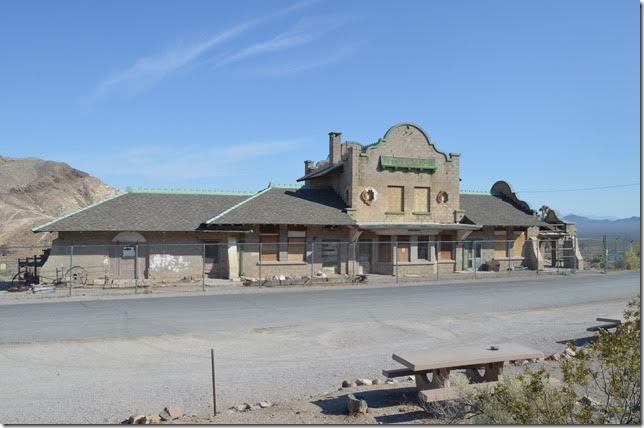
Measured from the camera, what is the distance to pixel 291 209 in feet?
109

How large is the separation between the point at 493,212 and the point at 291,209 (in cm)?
1572

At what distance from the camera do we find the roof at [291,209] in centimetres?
3123

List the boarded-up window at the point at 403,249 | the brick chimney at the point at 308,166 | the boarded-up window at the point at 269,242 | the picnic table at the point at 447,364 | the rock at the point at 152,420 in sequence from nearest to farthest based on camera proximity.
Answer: the rock at the point at 152,420
the picnic table at the point at 447,364
the boarded-up window at the point at 269,242
the boarded-up window at the point at 403,249
the brick chimney at the point at 308,166

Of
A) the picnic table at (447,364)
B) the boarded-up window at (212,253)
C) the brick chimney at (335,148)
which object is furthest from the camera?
the brick chimney at (335,148)

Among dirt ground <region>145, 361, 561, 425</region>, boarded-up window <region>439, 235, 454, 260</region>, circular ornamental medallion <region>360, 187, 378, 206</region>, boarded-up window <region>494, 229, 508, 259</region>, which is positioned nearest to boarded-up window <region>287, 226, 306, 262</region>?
circular ornamental medallion <region>360, 187, 378, 206</region>

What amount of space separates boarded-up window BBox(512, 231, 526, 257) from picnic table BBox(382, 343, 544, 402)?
3183 centimetres

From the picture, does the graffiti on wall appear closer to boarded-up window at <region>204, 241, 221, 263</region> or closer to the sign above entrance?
boarded-up window at <region>204, 241, 221, 263</region>

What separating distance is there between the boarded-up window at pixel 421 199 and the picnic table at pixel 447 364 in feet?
86.5

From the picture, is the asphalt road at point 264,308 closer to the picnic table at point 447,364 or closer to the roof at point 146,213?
the roof at point 146,213

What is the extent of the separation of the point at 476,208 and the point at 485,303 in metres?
19.3

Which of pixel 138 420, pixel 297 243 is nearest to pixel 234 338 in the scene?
pixel 138 420

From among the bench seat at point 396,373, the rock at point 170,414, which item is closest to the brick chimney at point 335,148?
the bench seat at point 396,373

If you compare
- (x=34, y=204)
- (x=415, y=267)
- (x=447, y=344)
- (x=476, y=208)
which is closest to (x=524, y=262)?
(x=476, y=208)

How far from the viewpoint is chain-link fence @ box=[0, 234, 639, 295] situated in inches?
1091
